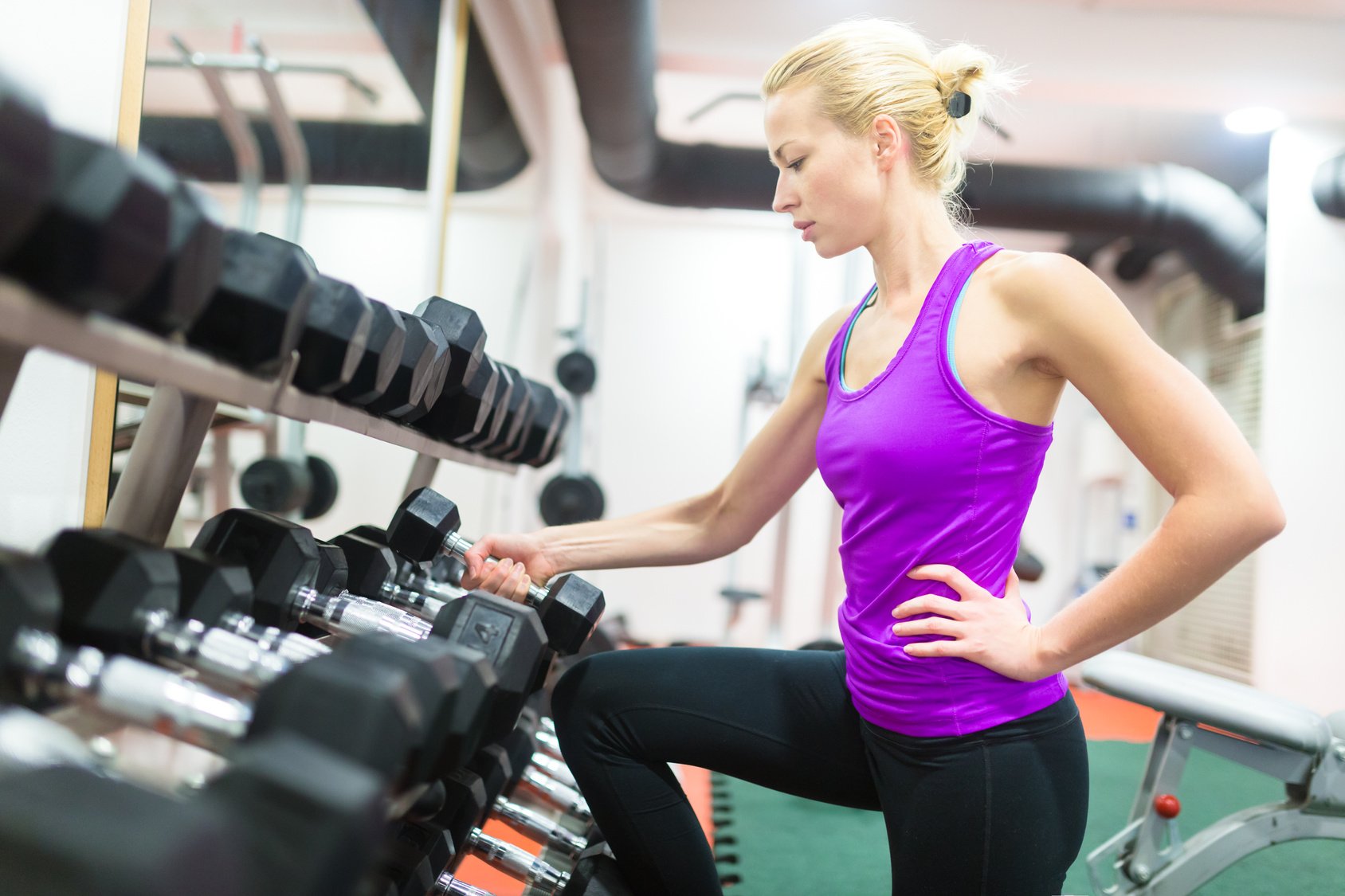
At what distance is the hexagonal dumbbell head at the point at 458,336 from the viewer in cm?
111

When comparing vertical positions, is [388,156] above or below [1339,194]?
below

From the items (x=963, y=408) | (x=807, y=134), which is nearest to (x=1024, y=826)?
(x=963, y=408)

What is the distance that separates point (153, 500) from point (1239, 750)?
1.68 m

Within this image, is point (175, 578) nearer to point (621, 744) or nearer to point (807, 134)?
point (621, 744)

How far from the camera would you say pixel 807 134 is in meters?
1.17

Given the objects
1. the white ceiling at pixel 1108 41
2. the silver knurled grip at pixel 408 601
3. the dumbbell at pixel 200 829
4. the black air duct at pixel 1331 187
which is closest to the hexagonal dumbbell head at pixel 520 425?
the silver knurled grip at pixel 408 601

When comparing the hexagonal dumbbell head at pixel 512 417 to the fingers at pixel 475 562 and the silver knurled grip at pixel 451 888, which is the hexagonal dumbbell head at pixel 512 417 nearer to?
the fingers at pixel 475 562

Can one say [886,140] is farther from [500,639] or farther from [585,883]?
[585,883]

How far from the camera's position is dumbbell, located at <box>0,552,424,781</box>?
0.54m

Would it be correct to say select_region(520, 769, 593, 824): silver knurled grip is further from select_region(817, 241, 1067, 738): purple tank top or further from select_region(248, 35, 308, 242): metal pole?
select_region(248, 35, 308, 242): metal pole

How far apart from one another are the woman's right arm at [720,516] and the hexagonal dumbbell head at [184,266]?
0.73 metres

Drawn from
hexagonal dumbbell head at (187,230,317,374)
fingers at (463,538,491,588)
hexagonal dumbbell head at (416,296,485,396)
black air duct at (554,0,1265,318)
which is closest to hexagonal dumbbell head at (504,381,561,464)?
fingers at (463,538,491,588)

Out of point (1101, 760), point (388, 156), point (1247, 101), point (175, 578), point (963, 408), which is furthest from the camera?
point (1247, 101)

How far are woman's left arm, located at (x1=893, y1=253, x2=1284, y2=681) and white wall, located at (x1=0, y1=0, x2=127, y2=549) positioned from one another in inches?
39.4
